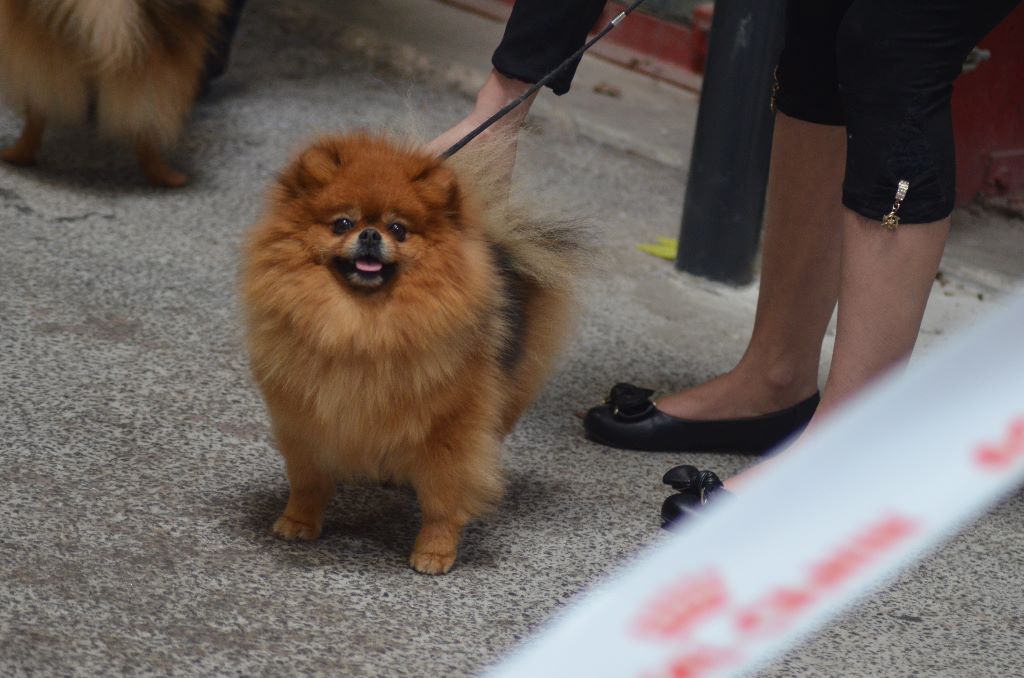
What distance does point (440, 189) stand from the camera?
176 centimetres

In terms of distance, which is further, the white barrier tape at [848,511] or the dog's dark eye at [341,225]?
the dog's dark eye at [341,225]

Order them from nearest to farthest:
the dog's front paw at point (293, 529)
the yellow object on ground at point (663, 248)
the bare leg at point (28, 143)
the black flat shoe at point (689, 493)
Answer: the dog's front paw at point (293, 529), the black flat shoe at point (689, 493), the bare leg at point (28, 143), the yellow object on ground at point (663, 248)

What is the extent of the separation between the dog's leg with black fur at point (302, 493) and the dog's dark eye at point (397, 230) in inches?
14.6

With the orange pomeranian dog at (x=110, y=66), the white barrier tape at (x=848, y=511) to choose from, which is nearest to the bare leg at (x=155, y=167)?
the orange pomeranian dog at (x=110, y=66)

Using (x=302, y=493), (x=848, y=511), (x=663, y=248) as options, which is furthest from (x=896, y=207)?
(x=663, y=248)

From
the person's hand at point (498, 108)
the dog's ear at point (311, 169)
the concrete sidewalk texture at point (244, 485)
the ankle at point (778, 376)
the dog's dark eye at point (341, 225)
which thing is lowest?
the concrete sidewalk texture at point (244, 485)

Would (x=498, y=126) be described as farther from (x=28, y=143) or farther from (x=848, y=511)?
(x=28, y=143)

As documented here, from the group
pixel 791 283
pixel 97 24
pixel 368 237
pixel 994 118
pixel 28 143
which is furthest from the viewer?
pixel 994 118

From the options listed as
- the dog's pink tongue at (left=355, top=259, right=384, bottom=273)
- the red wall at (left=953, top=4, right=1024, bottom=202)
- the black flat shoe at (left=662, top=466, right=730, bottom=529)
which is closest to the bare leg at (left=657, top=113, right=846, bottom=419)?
the black flat shoe at (left=662, top=466, right=730, bottom=529)

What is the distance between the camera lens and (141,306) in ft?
8.99

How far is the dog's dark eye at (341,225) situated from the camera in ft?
5.60

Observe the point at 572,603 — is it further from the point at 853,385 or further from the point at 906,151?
the point at 906,151

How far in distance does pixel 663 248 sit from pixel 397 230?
6.39ft

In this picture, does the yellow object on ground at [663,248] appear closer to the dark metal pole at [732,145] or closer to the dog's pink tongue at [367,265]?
the dark metal pole at [732,145]
